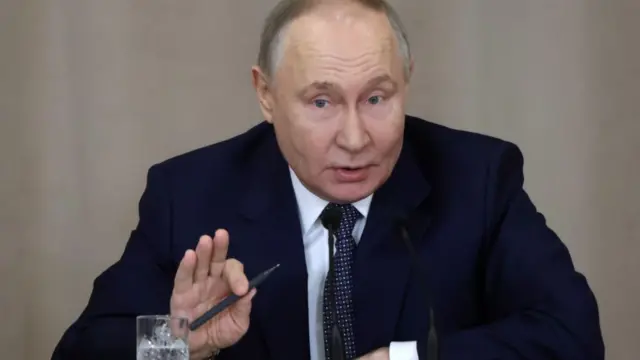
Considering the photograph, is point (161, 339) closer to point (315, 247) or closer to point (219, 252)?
point (219, 252)

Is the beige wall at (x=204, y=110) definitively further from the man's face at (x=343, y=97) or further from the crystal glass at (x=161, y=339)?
the crystal glass at (x=161, y=339)

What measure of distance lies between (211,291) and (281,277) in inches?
11.4

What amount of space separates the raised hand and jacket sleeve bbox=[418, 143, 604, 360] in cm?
32

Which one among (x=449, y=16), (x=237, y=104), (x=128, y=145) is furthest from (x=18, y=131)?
(x=449, y=16)

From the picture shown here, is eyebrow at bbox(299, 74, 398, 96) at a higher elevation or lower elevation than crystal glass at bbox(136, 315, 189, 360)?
higher

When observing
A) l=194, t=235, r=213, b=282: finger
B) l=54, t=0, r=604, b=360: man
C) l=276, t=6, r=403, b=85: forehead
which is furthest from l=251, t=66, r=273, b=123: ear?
l=194, t=235, r=213, b=282: finger

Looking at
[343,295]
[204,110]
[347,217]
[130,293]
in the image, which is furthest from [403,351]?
[204,110]

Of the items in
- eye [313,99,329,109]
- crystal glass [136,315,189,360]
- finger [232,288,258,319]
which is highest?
eye [313,99,329,109]

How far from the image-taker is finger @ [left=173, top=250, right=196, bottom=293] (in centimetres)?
173

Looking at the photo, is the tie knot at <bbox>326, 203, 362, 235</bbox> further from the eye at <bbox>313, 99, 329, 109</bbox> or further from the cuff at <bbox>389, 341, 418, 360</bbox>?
the cuff at <bbox>389, 341, 418, 360</bbox>

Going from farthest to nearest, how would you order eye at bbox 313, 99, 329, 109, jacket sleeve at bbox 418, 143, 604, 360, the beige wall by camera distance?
the beige wall, eye at bbox 313, 99, 329, 109, jacket sleeve at bbox 418, 143, 604, 360

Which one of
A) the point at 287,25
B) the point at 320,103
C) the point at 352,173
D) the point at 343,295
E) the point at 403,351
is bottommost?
the point at 403,351

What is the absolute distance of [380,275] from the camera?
203 cm

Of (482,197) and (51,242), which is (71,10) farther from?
(482,197)
